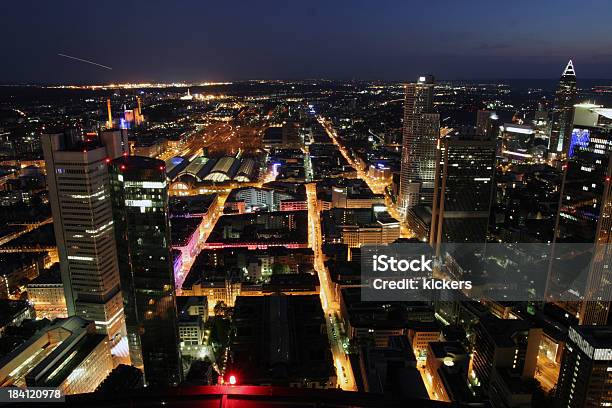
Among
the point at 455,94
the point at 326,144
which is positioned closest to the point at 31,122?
the point at 326,144

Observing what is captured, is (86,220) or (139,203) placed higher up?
(139,203)

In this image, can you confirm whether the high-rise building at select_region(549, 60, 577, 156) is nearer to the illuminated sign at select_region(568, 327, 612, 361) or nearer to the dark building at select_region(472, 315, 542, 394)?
the dark building at select_region(472, 315, 542, 394)

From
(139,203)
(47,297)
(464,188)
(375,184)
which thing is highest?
(139,203)

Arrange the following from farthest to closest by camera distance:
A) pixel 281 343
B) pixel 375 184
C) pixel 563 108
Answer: pixel 563 108 < pixel 375 184 < pixel 281 343

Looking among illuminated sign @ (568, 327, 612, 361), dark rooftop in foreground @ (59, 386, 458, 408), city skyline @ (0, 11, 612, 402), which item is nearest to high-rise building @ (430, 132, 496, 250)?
city skyline @ (0, 11, 612, 402)

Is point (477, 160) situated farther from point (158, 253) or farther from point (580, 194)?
point (158, 253)

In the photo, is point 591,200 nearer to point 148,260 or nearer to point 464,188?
point 464,188

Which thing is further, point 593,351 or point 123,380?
point 123,380

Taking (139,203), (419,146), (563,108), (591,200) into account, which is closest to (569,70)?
(563,108)
